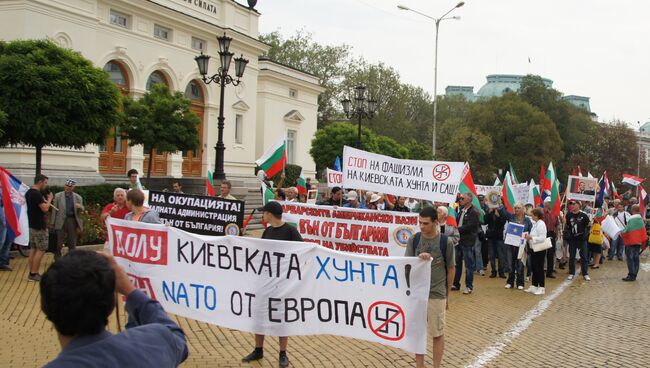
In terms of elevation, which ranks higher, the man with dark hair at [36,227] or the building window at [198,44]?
the building window at [198,44]

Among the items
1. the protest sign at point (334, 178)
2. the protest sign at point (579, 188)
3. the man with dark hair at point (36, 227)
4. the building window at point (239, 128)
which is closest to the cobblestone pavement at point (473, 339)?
the man with dark hair at point (36, 227)

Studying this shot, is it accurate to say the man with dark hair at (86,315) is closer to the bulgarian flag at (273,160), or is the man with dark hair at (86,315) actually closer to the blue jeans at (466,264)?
the blue jeans at (466,264)

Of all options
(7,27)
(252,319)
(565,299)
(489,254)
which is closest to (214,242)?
(252,319)

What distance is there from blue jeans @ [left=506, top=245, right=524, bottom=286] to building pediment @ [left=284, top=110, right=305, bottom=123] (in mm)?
30868

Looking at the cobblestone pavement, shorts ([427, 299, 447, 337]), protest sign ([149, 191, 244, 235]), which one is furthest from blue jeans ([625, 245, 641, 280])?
protest sign ([149, 191, 244, 235])

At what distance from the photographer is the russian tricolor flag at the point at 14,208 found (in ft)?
34.1

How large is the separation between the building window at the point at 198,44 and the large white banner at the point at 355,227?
75.3 ft

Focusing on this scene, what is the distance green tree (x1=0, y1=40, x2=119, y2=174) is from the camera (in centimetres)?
1538

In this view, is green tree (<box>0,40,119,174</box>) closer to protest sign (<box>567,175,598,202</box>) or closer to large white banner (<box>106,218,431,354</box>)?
large white banner (<box>106,218,431,354</box>)

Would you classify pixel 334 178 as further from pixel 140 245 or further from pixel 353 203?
pixel 140 245

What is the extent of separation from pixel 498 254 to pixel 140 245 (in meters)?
9.96

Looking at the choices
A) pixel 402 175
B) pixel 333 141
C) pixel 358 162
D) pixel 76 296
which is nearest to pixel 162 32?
pixel 333 141

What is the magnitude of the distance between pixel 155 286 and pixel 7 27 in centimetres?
1967

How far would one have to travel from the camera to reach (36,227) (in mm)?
10656
